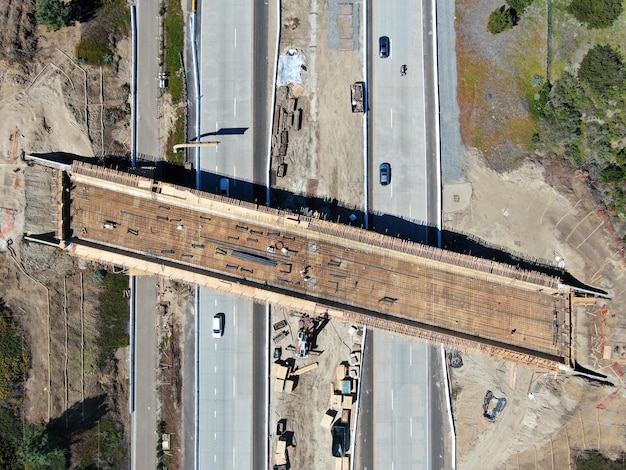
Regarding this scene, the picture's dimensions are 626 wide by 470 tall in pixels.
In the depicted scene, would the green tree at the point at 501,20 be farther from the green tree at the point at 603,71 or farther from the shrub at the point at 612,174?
the shrub at the point at 612,174

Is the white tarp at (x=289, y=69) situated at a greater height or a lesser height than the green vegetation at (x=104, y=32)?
lesser

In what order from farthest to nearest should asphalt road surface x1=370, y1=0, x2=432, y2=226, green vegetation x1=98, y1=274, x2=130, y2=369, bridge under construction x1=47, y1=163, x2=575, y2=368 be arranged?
green vegetation x1=98, y1=274, x2=130, y2=369 → asphalt road surface x1=370, y1=0, x2=432, y2=226 → bridge under construction x1=47, y1=163, x2=575, y2=368

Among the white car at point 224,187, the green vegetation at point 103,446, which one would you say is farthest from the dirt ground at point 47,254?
the white car at point 224,187

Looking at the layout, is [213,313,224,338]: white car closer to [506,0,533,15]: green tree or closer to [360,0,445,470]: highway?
[360,0,445,470]: highway

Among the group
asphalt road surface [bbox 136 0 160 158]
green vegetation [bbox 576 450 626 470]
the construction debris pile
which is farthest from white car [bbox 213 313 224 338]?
green vegetation [bbox 576 450 626 470]

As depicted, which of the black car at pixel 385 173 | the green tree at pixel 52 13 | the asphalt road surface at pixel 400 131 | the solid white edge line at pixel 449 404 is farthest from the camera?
the asphalt road surface at pixel 400 131

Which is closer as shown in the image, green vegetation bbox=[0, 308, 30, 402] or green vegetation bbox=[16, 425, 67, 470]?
green vegetation bbox=[16, 425, 67, 470]

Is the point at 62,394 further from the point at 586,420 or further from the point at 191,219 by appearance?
the point at 586,420
